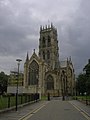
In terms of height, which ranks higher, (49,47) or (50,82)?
(49,47)

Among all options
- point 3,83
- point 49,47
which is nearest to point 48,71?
point 49,47

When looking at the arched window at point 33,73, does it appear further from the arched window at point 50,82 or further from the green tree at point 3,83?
the green tree at point 3,83

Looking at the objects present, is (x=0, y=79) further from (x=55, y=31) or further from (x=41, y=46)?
(x=55, y=31)

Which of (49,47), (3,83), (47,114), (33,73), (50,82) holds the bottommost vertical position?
(47,114)

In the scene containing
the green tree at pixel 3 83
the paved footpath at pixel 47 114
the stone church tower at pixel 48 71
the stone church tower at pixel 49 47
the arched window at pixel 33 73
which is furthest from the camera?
the stone church tower at pixel 49 47

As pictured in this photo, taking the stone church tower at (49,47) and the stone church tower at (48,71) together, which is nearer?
the stone church tower at (48,71)

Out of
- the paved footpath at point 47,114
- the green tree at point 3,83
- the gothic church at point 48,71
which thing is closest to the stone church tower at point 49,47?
the gothic church at point 48,71

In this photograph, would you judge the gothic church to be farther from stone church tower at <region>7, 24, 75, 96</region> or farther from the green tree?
the green tree

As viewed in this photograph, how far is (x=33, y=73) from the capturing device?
385ft

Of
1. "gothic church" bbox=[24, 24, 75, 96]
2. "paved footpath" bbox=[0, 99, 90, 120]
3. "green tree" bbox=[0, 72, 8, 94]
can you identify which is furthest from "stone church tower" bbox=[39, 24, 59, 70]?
"paved footpath" bbox=[0, 99, 90, 120]

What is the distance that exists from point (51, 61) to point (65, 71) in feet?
36.0

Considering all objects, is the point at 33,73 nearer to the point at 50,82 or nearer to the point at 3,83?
the point at 50,82

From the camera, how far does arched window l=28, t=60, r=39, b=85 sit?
4561 inches

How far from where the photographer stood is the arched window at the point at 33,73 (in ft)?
380
